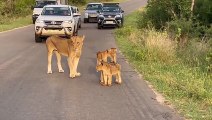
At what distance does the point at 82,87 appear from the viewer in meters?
10.2

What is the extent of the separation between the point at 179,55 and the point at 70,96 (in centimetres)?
723

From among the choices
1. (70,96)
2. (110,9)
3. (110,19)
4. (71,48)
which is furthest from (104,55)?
(110,9)

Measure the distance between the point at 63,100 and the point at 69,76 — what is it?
2.77 m

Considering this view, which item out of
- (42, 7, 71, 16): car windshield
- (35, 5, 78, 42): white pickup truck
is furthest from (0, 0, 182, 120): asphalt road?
(42, 7, 71, 16): car windshield

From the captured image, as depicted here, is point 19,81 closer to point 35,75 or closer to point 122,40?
point 35,75

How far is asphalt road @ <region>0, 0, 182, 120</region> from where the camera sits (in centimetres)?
771

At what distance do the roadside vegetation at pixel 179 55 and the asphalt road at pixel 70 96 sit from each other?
17.0 inches

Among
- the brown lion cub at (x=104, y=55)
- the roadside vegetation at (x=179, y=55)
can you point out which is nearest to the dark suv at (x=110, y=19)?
the roadside vegetation at (x=179, y=55)

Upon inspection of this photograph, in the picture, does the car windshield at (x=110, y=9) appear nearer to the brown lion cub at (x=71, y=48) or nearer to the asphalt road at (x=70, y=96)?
the asphalt road at (x=70, y=96)

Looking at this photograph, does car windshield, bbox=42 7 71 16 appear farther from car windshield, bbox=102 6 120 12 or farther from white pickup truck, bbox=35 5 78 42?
car windshield, bbox=102 6 120 12

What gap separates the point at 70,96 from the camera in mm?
9250

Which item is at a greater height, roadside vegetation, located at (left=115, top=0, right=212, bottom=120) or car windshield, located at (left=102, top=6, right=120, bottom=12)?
roadside vegetation, located at (left=115, top=0, right=212, bottom=120)

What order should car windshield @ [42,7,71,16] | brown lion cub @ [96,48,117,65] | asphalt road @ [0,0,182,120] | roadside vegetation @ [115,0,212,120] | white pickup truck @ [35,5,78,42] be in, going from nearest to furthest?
asphalt road @ [0,0,182,120] < roadside vegetation @ [115,0,212,120] < brown lion cub @ [96,48,117,65] < white pickup truck @ [35,5,78,42] < car windshield @ [42,7,71,16]

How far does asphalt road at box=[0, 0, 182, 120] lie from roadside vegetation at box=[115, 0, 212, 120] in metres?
0.43
